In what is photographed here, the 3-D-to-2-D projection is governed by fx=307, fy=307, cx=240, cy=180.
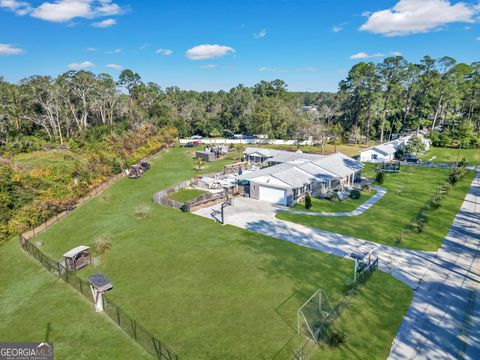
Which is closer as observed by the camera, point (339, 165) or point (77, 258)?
point (77, 258)

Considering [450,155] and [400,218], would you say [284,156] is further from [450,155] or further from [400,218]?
[450,155]

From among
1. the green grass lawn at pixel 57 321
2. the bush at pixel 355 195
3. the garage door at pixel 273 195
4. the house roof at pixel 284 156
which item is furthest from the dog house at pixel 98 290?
the house roof at pixel 284 156

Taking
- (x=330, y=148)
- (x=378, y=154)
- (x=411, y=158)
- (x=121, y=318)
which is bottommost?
(x=121, y=318)

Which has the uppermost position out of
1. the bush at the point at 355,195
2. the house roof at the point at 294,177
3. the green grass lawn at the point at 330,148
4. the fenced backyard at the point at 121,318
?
the house roof at the point at 294,177

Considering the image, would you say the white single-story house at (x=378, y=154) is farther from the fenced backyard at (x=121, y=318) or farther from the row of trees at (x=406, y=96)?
the fenced backyard at (x=121, y=318)

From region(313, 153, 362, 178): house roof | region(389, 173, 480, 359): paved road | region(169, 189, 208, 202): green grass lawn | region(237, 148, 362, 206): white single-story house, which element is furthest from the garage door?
region(389, 173, 480, 359): paved road

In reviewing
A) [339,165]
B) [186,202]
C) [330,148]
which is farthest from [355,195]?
[330,148]
